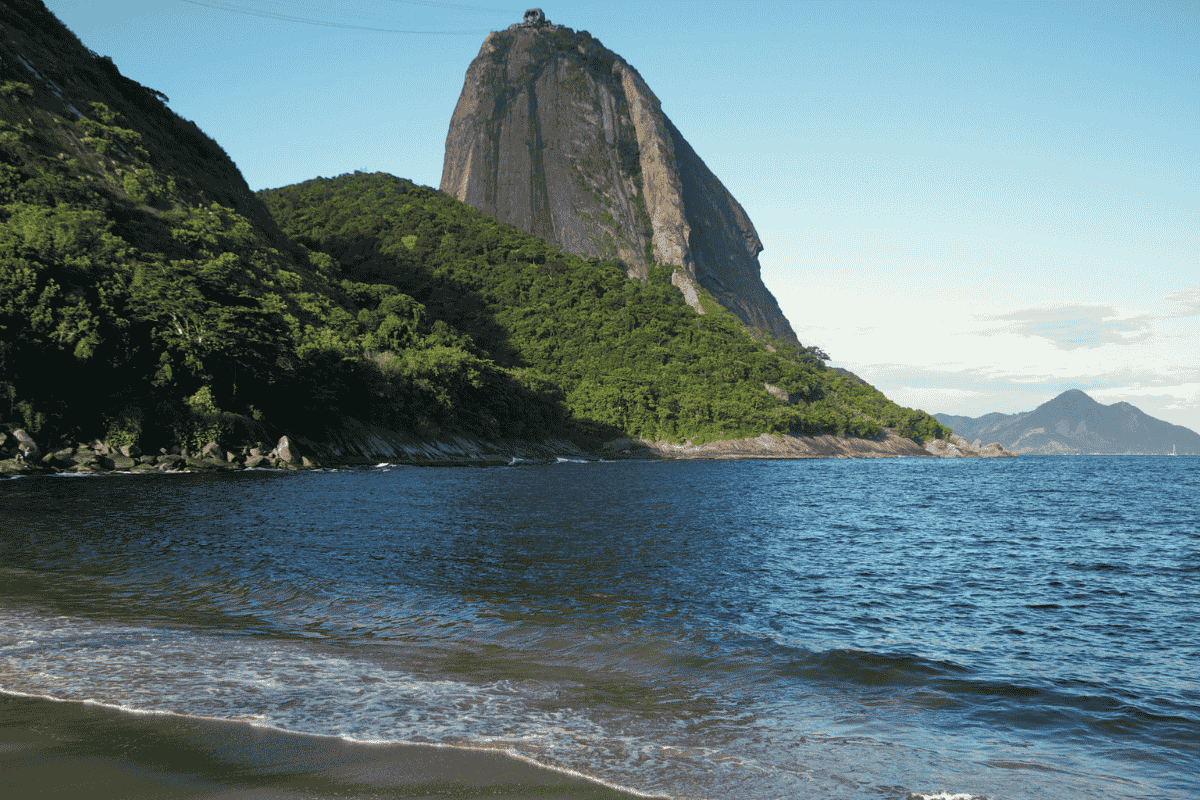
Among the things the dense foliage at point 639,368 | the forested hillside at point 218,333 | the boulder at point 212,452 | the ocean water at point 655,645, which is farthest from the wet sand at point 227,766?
the dense foliage at point 639,368

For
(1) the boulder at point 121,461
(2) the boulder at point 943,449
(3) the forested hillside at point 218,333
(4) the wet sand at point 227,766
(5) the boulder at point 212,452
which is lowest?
(1) the boulder at point 121,461

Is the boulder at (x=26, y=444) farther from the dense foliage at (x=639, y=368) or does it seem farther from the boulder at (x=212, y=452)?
the dense foliage at (x=639, y=368)

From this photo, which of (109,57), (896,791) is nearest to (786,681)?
(896,791)

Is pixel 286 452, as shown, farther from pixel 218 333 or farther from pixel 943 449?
pixel 943 449

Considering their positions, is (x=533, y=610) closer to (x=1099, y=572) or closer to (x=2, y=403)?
(x=1099, y=572)

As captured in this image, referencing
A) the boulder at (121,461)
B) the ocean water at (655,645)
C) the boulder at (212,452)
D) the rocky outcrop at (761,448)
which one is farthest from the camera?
the rocky outcrop at (761,448)

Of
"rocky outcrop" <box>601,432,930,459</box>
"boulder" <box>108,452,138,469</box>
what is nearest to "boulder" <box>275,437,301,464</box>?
"boulder" <box>108,452,138,469</box>
